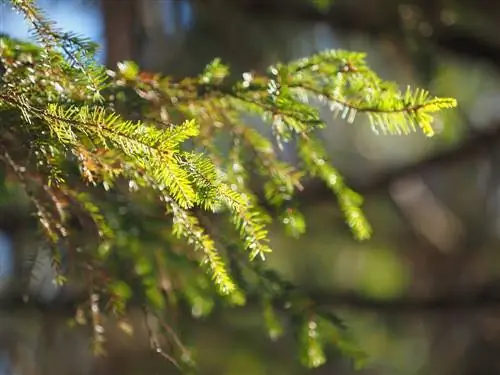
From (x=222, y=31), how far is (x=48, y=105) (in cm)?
166

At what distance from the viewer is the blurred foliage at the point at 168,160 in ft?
3.60

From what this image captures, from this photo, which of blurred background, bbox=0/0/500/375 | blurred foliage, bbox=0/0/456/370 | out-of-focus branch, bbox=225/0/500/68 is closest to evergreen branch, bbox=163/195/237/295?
blurred foliage, bbox=0/0/456/370

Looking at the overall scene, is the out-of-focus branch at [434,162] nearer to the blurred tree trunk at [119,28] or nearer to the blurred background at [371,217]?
the blurred background at [371,217]

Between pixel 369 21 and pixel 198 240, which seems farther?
pixel 369 21

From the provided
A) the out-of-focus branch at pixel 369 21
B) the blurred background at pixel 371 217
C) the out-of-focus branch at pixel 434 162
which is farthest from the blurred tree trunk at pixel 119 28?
the out-of-focus branch at pixel 434 162

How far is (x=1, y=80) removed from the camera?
1.15 meters

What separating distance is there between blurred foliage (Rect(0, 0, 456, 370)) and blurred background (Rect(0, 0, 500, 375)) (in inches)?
6.7

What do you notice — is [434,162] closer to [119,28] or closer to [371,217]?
[119,28]

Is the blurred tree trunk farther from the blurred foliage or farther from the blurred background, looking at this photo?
the blurred foliage

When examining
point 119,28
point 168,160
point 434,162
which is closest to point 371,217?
point 434,162

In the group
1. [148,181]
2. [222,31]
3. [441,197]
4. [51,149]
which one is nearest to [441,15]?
[222,31]

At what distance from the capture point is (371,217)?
3.59m

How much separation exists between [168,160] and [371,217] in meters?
2.62

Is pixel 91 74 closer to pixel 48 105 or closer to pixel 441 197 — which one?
pixel 48 105
